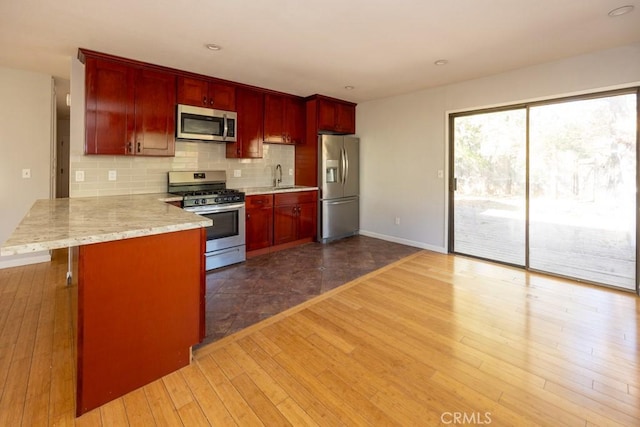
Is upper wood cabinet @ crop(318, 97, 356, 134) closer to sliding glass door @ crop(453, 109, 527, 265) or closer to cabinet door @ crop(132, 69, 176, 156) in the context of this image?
sliding glass door @ crop(453, 109, 527, 265)

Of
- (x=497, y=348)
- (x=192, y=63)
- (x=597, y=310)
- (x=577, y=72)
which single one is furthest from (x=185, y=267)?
(x=577, y=72)

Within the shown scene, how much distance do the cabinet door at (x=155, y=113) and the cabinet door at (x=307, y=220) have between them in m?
2.00

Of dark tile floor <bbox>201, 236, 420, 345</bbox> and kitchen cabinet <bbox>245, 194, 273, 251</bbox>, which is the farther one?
kitchen cabinet <bbox>245, 194, 273, 251</bbox>

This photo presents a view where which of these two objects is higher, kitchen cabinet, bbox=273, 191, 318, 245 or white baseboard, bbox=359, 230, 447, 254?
kitchen cabinet, bbox=273, 191, 318, 245

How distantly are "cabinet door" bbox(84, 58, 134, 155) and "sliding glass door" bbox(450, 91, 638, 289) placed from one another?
13.3 ft

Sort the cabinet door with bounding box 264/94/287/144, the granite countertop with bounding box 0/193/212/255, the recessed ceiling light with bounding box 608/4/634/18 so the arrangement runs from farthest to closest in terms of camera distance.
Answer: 1. the cabinet door with bounding box 264/94/287/144
2. the recessed ceiling light with bounding box 608/4/634/18
3. the granite countertop with bounding box 0/193/212/255

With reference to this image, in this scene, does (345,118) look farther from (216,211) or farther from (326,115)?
(216,211)

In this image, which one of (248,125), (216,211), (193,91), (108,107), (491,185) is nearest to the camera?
(108,107)

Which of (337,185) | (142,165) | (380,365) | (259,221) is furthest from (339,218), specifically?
(380,365)

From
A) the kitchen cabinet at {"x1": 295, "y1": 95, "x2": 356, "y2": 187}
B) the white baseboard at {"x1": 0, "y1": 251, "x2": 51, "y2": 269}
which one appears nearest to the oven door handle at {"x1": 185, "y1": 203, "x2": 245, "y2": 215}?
the kitchen cabinet at {"x1": 295, "y1": 95, "x2": 356, "y2": 187}

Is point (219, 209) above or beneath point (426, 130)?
beneath

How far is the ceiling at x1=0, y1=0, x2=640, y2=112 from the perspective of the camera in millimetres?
2229

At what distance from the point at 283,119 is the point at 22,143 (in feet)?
10.8

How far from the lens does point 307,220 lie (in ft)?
16.0
